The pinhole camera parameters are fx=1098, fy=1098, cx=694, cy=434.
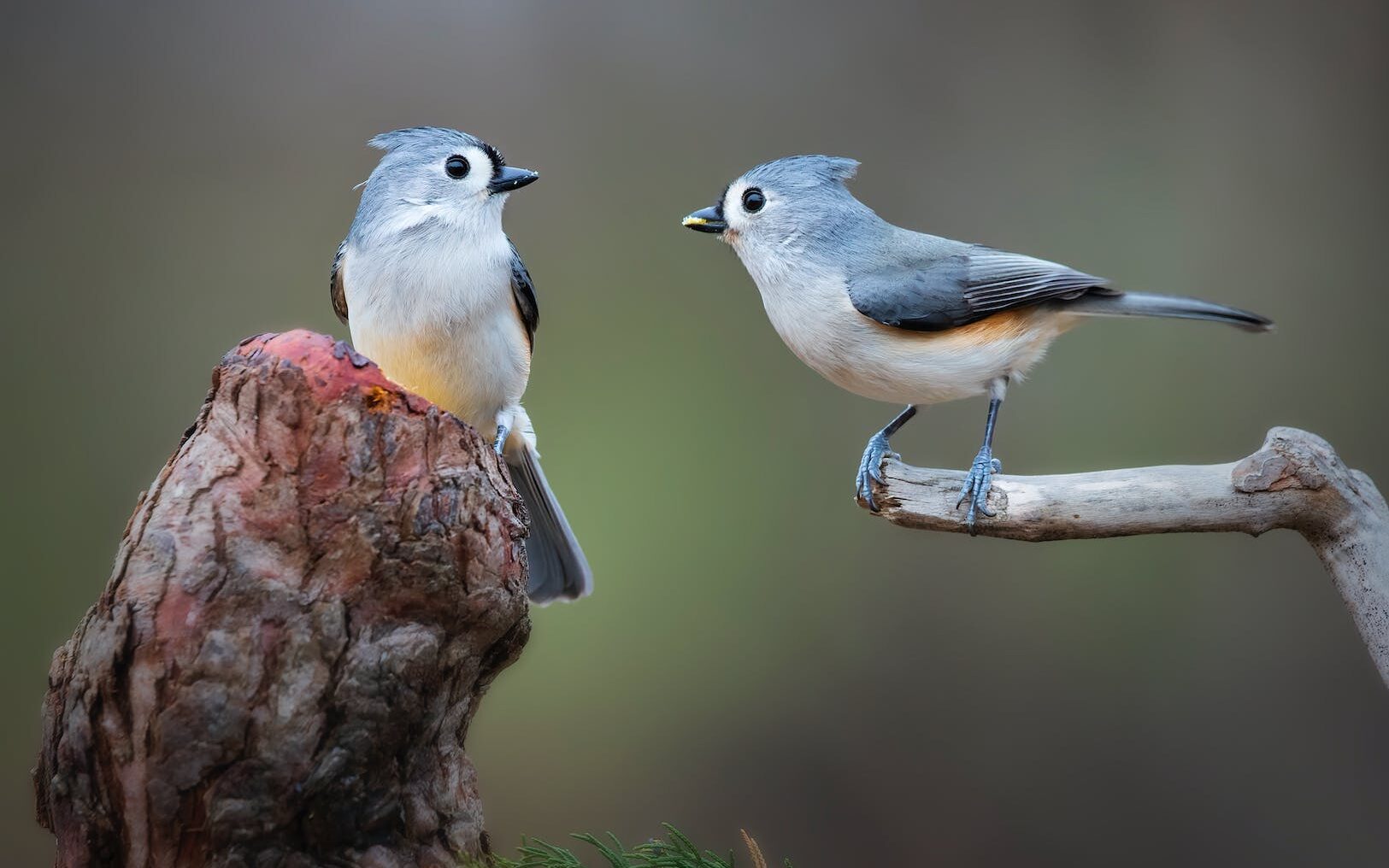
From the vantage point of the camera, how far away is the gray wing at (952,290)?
1.87 m

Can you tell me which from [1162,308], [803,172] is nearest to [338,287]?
[803,172]

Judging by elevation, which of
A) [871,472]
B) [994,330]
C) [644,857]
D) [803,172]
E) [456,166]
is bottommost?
[644,857]

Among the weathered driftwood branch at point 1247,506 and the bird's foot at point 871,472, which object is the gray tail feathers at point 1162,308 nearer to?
the weathered driftwood branch at point 1247,506

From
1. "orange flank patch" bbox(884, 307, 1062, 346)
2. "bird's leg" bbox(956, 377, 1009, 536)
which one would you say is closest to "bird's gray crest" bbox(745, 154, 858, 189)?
"orange flank patch" bbox(884, 307, 1062, 346)

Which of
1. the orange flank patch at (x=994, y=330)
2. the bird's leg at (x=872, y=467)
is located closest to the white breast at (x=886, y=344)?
the orange flank patch at (x=994, y=330)

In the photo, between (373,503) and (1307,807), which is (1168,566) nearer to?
(1307,807)

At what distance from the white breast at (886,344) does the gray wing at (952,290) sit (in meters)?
0.02

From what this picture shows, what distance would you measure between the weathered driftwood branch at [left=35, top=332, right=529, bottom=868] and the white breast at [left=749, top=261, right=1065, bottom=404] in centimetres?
65

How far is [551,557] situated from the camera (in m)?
2.12

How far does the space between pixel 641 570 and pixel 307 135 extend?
1402 millimetres

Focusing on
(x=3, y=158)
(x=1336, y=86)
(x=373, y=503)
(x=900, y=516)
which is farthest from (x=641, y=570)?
(x=1336, y=86)

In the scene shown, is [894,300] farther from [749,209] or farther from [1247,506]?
[1247,506]

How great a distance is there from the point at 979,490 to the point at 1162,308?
1.43 ft

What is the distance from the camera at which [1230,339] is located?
116 inches
